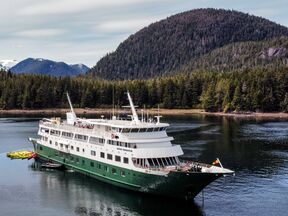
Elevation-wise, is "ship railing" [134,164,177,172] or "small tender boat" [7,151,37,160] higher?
"ship railing" [134,164,177,172]

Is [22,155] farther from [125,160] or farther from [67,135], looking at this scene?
[125,160]

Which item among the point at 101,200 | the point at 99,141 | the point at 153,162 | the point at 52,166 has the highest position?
the point at 99,141

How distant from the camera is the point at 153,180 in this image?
218 feet

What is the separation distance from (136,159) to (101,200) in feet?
24.9

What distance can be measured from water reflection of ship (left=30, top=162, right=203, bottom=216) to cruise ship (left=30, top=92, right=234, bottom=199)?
135 cm

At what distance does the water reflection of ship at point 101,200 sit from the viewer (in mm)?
63281

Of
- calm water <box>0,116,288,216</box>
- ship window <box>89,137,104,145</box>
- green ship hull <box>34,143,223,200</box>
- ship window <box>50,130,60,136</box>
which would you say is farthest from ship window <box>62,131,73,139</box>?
ship window <box>89,137,104,145</box>

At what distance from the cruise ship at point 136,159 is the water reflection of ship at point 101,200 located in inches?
53.0

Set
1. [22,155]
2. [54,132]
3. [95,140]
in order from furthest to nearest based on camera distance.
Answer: [22,155]
[54,132]
[95,140]

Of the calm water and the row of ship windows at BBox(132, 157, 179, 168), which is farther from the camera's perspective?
the row of ship windows at BBox(132, 157, 179, 168)

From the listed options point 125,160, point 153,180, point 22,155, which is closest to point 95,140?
point 125,160

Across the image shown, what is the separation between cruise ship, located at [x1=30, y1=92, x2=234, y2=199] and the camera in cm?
6535

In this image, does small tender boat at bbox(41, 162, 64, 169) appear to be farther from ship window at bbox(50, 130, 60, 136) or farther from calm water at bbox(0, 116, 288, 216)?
ship window at bbox(50, 130, 60, 136)

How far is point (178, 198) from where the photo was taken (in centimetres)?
6669
